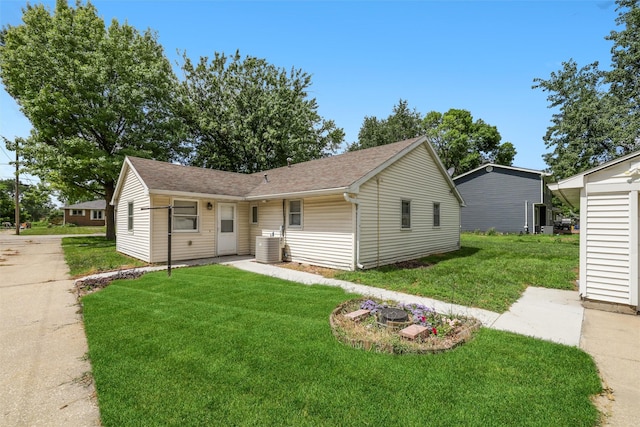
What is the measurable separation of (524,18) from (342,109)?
9.24 metres

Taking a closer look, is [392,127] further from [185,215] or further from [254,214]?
[185,215]

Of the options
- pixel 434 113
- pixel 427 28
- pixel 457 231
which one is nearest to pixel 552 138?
pixel 457 231

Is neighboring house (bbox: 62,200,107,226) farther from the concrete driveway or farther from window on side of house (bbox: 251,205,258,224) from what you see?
the concrete driveway

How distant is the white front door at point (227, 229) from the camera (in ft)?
40.9

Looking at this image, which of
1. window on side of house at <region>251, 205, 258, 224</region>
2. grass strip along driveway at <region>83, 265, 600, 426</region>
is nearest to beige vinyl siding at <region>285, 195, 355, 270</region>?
window on side of house at <region>251, 205, 258, 224</region>

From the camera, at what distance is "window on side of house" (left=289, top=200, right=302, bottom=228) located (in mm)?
11094

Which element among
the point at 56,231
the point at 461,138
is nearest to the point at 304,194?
the point at 56,231

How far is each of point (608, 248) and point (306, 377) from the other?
6272mm

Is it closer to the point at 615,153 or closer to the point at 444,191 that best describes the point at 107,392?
the point at 444,191

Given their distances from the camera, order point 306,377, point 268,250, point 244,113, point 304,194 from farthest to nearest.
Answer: point 244,113 → point 268,250 → point 304,194 → point 306,377

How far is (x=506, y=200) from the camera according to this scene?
83.7 feet

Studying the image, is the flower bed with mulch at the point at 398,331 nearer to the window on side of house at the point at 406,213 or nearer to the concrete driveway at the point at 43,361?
the concrete driveway at the point at 43,361

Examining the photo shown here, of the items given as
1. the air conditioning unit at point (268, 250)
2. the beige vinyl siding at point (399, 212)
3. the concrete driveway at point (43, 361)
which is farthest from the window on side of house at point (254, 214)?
the concrete driveway at point (43, 361)

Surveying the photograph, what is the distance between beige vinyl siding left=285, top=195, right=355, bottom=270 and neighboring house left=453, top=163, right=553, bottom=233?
18.2 metres
